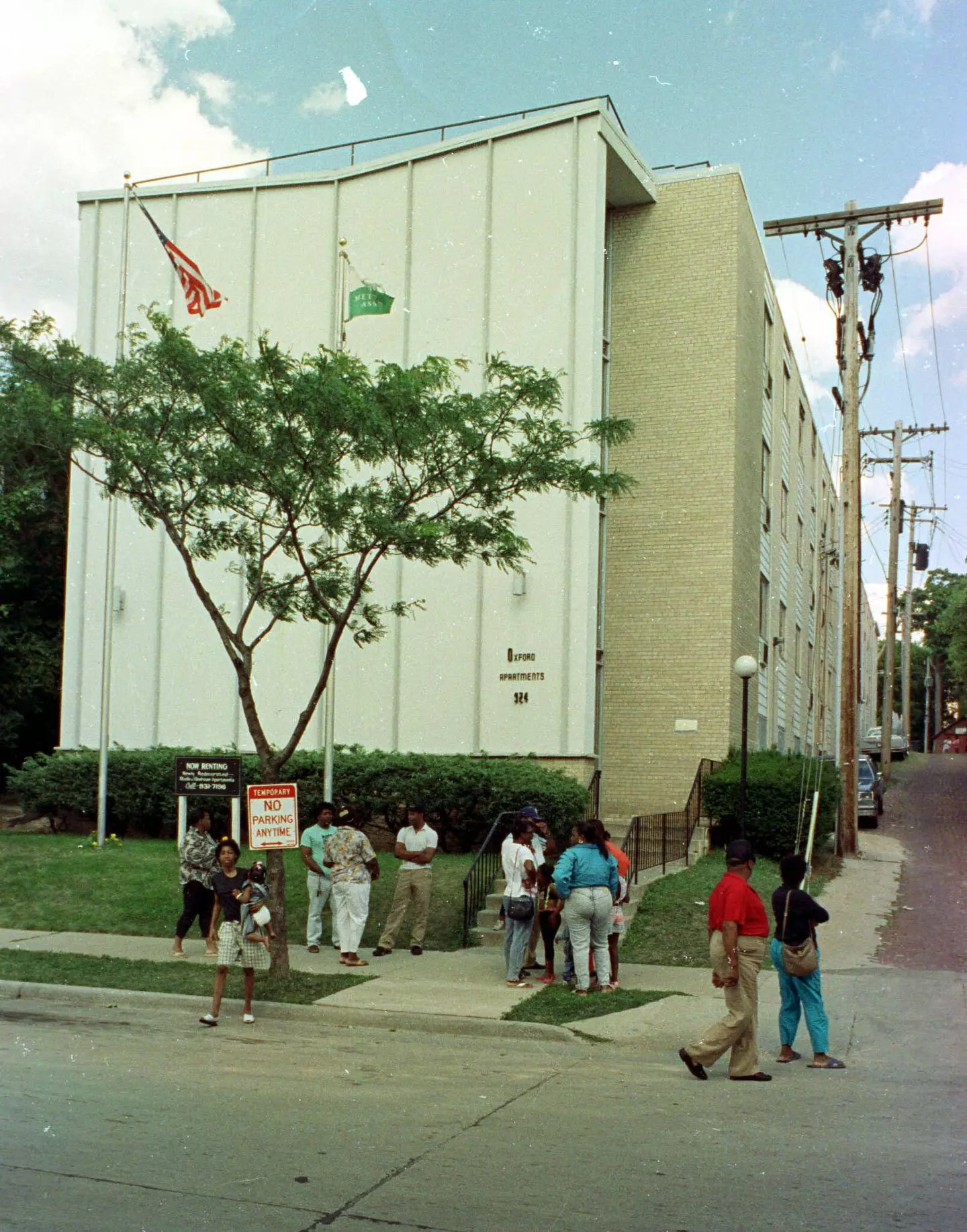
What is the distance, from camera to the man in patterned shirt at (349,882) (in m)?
13.7

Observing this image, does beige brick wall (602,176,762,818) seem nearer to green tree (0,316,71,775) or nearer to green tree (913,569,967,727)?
green tree (0,316,71,775)

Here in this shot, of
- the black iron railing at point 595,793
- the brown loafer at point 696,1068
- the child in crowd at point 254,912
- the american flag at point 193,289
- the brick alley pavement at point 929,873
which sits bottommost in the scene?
the brick alley pavement at point 929,873

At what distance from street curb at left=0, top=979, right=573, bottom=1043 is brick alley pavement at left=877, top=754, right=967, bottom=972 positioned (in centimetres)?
560

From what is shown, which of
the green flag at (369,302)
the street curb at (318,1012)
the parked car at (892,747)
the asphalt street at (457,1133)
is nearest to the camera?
the asphalt street at (457,1133)

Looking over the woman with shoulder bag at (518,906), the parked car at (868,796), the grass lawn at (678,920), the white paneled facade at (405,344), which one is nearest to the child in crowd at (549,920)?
the woman with shoulder bag at (518,906)

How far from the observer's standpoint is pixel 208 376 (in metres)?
13.5

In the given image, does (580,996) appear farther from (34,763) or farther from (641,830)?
(34,763)

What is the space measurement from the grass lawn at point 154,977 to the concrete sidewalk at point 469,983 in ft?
0.94

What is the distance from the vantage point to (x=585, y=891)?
1190 cm

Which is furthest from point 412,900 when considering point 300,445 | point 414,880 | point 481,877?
point 300,445

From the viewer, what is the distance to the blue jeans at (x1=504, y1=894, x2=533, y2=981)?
41.9ft

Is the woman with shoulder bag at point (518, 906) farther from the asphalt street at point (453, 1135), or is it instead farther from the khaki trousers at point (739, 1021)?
the khaki trousers at point (739, 1021)

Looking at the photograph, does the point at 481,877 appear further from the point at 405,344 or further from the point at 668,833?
the point at 405,344

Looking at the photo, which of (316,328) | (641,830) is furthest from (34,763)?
(641,830)
